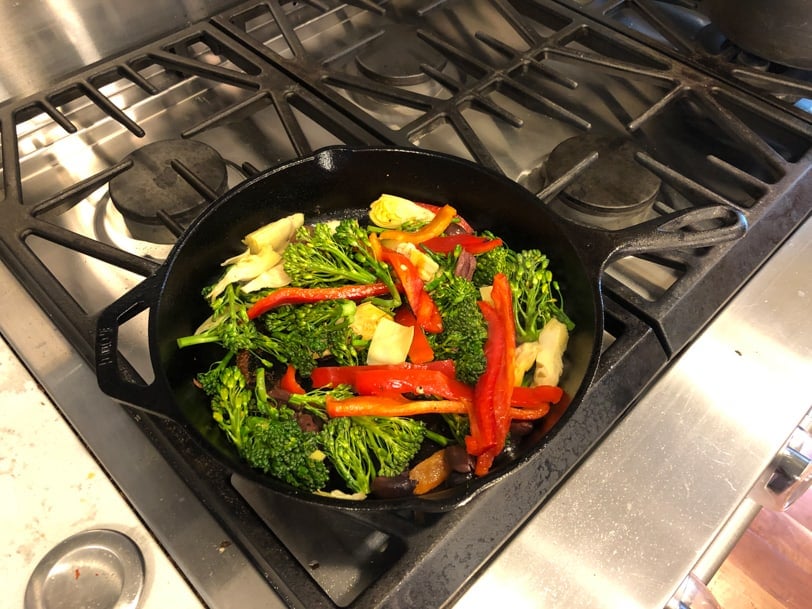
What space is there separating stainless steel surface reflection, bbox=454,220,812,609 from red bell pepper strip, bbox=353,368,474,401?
21 cm

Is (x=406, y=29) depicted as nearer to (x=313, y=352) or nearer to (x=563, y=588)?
(x=313, y=352)

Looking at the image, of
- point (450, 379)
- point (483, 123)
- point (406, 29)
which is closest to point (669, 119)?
point (483, 123)

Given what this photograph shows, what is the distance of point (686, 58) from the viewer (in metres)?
1.46

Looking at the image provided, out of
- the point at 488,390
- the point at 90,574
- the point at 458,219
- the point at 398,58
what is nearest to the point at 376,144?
the point at 458,219

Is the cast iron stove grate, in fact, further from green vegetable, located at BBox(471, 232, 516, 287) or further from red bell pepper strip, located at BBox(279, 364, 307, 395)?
red bell pepper strip, located at BBox(279, 364, 307, 395)

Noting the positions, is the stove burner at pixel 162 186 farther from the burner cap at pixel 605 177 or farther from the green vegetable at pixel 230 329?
the burner cap at pixel 605 177

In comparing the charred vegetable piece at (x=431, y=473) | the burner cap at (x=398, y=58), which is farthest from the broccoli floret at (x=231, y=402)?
the burner cap at (x=398, y=58)

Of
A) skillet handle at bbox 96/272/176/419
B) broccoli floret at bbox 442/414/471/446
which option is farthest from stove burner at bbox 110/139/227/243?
broccoli floret at bbox 442/414/471/446

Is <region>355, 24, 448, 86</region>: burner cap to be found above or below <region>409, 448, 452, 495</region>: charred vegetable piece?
above

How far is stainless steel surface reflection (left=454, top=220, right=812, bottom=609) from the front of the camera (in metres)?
0.83

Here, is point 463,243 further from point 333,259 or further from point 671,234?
point 671,234

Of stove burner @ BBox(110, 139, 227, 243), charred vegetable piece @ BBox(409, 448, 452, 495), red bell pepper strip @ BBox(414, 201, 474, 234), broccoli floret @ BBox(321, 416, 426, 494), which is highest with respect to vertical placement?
stove burner @ BBox(110, 139, 227, 243)

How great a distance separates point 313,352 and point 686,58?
116cm

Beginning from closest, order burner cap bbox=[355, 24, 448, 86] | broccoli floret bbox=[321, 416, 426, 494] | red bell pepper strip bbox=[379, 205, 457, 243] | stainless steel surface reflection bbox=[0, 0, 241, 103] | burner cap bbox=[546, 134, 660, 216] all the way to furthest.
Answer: broccoli floret bbox=[321, 416, 426, 494] < red bell pepper strip bbox=[379, 205, 457, 243] < burner cap bbox=[546, 134, 660, 216] < stainless steel surface reflection bbox=[0, 0, 241, 103] < burner cap bbox=[355, 24, 448, 86]
